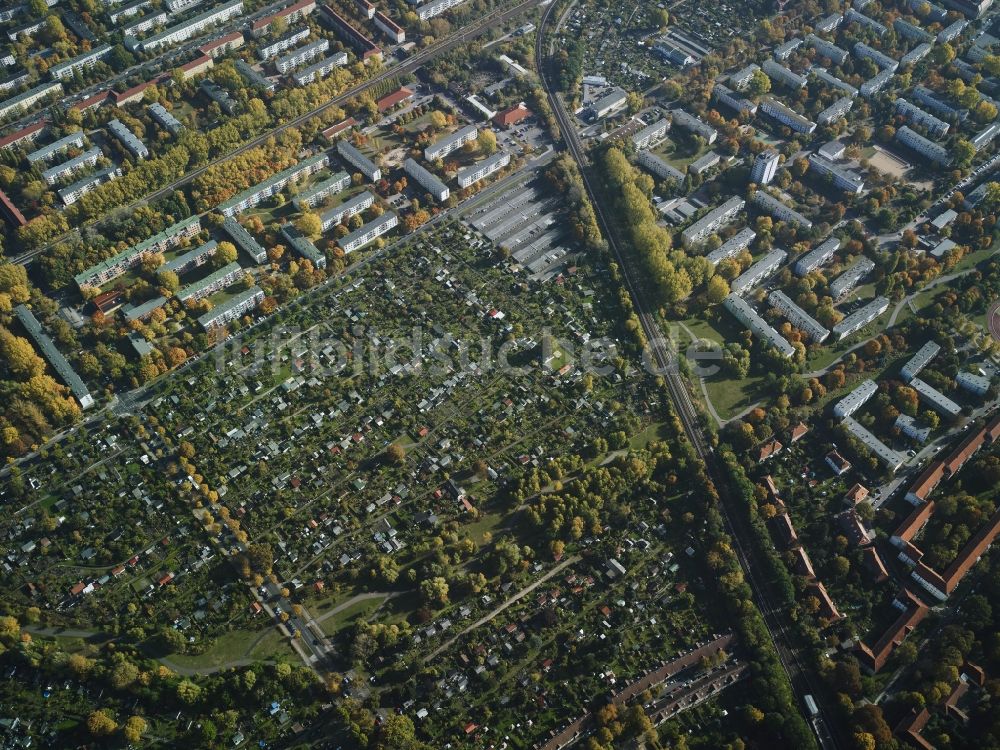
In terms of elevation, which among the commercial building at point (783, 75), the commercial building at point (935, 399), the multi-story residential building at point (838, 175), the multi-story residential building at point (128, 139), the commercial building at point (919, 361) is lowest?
the commercial building at point (935, 399)

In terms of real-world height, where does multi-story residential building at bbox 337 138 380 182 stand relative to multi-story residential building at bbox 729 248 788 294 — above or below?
above

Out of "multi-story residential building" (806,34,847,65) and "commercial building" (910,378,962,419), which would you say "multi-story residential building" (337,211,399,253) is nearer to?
"commercial building" (910,378,962,419)

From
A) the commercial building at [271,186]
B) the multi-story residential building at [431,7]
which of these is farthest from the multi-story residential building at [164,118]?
the multi-story residential building at [431,7]

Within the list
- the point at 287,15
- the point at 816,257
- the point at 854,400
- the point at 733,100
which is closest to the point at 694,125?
the point at 733,100

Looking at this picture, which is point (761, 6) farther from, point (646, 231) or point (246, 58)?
point (246, 58)

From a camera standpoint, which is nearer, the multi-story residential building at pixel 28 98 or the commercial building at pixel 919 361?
the commercial building at pixel 919 361

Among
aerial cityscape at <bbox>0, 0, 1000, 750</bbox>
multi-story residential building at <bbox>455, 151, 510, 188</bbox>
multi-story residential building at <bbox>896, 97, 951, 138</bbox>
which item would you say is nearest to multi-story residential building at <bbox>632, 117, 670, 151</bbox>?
aerial cityscape at <bbox>0, 0, 1000, 750</bbox>

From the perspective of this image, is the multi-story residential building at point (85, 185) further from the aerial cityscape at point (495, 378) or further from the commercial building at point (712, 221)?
the commercial building at point (712, 221)
